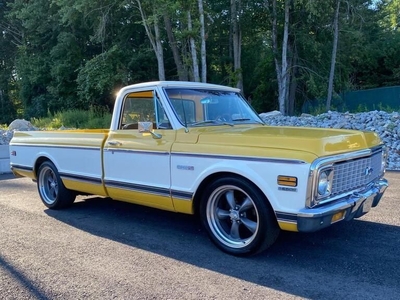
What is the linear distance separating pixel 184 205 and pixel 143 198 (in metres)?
0.71

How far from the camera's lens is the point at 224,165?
14.0 ft

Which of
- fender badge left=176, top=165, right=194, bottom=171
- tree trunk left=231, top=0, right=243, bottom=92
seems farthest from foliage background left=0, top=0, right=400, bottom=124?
fender badge left=176, top=165, right=194, bottom=171

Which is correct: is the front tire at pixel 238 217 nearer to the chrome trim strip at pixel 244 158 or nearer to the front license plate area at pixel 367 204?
the chrome trim strip at pixel 244 158

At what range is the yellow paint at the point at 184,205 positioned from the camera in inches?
184

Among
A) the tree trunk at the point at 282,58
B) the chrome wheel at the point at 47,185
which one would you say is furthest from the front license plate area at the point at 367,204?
the tree trunk at the point at 282,58

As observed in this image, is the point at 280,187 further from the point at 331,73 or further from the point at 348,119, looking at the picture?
the point at 331,73

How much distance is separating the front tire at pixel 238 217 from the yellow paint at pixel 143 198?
55 centimetres

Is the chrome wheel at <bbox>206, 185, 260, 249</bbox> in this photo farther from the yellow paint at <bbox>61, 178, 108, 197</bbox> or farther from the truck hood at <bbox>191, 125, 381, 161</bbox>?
the yellow paint at <bbox>61, 178, 108, 197</bbox>

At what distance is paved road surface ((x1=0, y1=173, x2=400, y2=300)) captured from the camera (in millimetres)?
3592

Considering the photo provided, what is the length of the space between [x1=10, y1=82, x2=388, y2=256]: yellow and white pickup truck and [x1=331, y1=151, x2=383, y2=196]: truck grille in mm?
11

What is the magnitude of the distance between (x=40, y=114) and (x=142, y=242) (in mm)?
28660

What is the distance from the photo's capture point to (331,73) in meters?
22.9

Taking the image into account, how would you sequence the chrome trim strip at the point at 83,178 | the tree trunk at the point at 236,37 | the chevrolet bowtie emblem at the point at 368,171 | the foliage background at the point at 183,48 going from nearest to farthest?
the chevrolet bowtie emblem at the point at 368,171 → the chrome trim strip at the point at 83,178 → the foliage background at the point at 183,48 → the tree trunk at the point at 236,37

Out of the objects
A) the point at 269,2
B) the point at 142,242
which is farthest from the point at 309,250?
the point at 269,2
